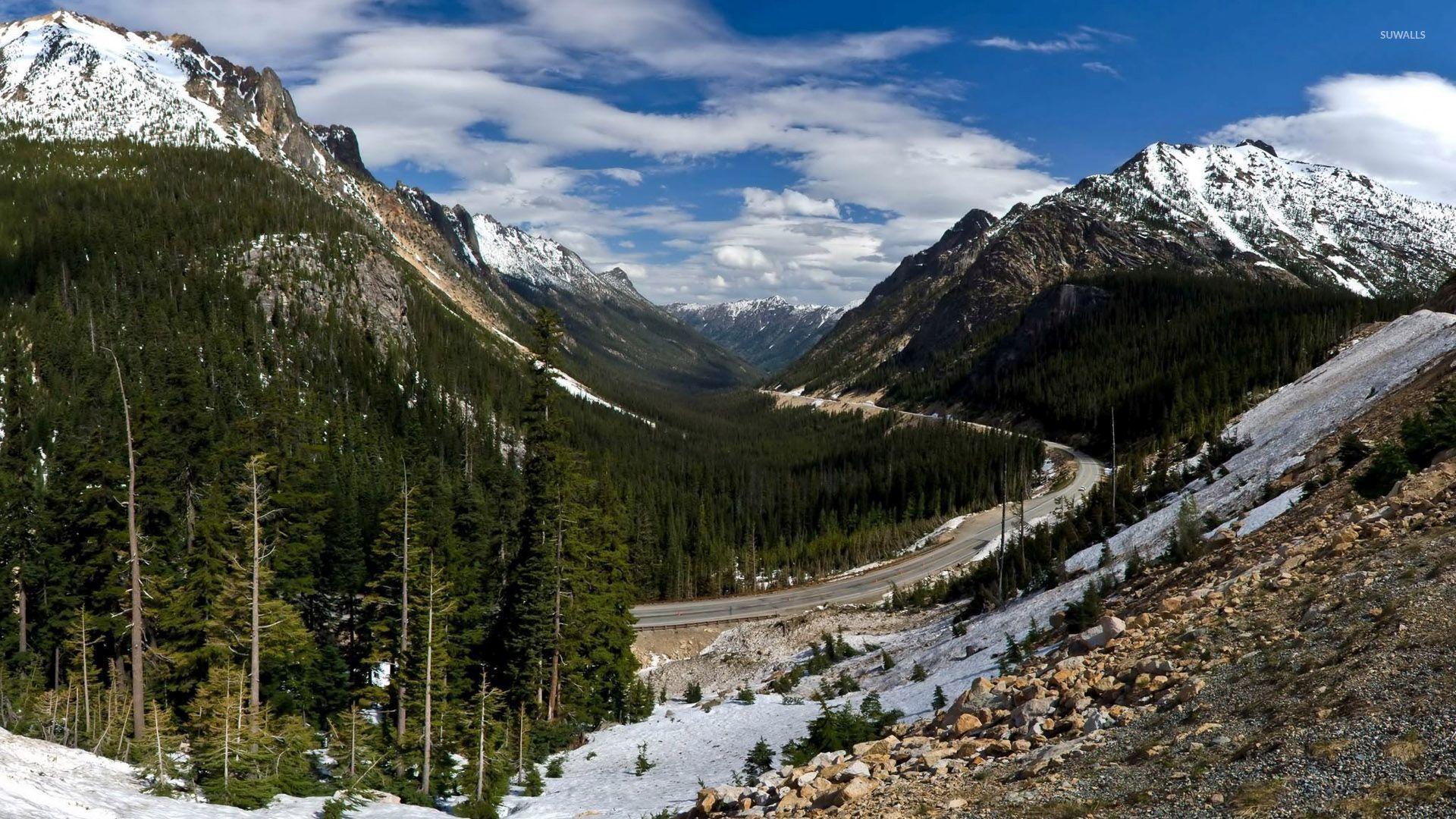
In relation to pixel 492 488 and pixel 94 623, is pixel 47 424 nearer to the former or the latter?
pixel 492 488

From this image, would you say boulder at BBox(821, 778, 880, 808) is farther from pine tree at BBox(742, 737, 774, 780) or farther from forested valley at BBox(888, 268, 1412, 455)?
forested valley at BBox(888, 268, 1412, 455)

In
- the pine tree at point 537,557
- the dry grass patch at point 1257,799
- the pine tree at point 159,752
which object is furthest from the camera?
the pine tree at point 537,557

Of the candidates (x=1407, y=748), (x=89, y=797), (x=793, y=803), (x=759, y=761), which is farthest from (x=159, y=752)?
(x=1407, y=748)

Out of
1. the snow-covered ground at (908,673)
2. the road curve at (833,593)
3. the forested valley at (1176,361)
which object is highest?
the forested valley at (1176,361)

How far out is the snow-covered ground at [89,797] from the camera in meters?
14.5

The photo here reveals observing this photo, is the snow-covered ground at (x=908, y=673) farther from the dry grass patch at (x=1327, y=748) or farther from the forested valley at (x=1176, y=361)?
the dry grass patch at (x=1327, y=748)

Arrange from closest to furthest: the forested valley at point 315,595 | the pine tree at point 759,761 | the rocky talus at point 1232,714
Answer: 1. the rocky talus at point 1232,714
2. the pine tree at point 759,761
3. the forested valley at point 315,595

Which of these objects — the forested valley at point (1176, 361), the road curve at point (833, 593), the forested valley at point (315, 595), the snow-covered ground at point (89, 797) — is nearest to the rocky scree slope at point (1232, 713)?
the snow-covered ground at point (89, 797)

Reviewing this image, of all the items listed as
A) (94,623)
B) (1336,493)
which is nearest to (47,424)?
(94,623)

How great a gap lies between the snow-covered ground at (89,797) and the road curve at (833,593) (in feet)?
127

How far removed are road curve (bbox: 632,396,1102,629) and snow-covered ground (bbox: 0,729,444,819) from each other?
38566mm

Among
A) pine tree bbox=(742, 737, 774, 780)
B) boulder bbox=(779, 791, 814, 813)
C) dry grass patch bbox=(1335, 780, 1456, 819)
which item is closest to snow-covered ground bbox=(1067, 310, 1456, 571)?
pine tree bbox=(742, 737, 774, 780)

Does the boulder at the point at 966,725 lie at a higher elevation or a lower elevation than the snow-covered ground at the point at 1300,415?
lower

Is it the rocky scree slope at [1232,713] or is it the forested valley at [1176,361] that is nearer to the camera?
the rocky scree slope at [1232,713]
